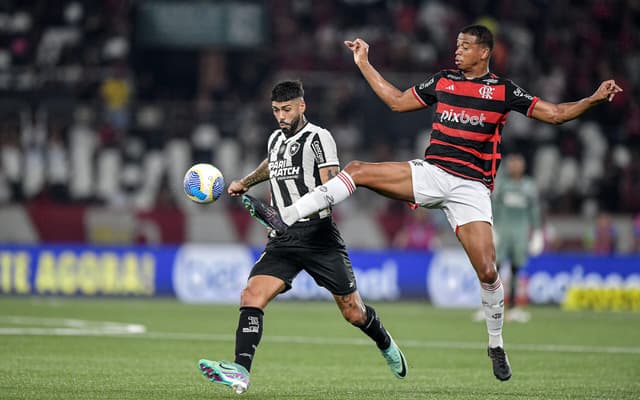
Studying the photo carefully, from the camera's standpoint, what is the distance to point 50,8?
2542 centimetres

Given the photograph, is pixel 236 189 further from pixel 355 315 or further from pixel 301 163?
pixel 355 315

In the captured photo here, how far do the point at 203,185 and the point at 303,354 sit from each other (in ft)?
12.3

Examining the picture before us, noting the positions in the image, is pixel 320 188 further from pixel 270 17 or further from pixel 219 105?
pixel 270 17

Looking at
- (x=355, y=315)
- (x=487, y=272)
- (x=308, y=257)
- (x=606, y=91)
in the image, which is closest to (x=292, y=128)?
(x=308, y=257)

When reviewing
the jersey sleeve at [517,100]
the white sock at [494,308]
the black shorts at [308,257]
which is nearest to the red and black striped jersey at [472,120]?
the jersey sleeve at [517,100]

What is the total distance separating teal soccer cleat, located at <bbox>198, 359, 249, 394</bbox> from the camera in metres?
7.82

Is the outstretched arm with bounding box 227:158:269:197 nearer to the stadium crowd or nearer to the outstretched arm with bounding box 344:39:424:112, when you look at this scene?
the outstretched arm with bounding box 344:39:424:112

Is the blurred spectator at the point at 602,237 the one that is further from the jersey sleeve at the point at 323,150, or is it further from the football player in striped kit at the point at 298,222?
the jersey sleeve at the point at 323,150

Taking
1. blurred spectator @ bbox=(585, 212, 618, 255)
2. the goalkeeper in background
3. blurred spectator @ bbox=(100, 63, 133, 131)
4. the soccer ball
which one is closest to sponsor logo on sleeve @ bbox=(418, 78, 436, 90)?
the soccer ball

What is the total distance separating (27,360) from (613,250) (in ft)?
45.2

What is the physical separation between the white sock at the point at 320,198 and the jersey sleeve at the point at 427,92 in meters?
1.12

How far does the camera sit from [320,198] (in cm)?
829

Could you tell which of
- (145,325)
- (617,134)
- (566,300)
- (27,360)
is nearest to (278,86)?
(27,360)

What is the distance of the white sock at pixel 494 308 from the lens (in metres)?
9.05
